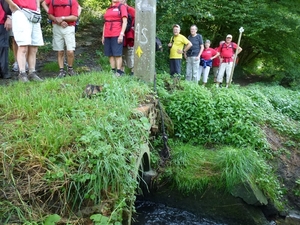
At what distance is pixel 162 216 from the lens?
4.51m

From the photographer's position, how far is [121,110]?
12.3 feet

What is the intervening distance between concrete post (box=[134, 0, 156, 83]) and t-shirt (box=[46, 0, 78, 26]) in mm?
1311

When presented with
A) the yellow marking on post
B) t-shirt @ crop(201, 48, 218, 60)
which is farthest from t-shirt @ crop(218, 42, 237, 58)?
the yellow marking on post

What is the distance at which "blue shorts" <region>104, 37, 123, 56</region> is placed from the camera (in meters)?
5.95

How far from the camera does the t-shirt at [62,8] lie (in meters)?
5.85

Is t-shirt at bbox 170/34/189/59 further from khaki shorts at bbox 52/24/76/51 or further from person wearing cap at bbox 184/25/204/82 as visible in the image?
khaki shorts at bbox 52/24/76/51

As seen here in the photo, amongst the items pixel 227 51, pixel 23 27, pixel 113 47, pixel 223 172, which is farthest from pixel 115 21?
pixel 227 51

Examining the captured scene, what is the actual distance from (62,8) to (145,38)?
1.76 meters

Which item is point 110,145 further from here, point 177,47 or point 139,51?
point 177,47

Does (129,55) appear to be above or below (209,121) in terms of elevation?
above

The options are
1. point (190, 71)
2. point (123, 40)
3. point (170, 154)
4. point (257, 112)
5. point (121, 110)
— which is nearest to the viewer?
point (121, 110)

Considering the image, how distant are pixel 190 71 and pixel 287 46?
6.85m

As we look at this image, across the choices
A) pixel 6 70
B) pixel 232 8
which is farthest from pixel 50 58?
pixel 232 8

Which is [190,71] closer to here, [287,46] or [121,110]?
[121,110]
